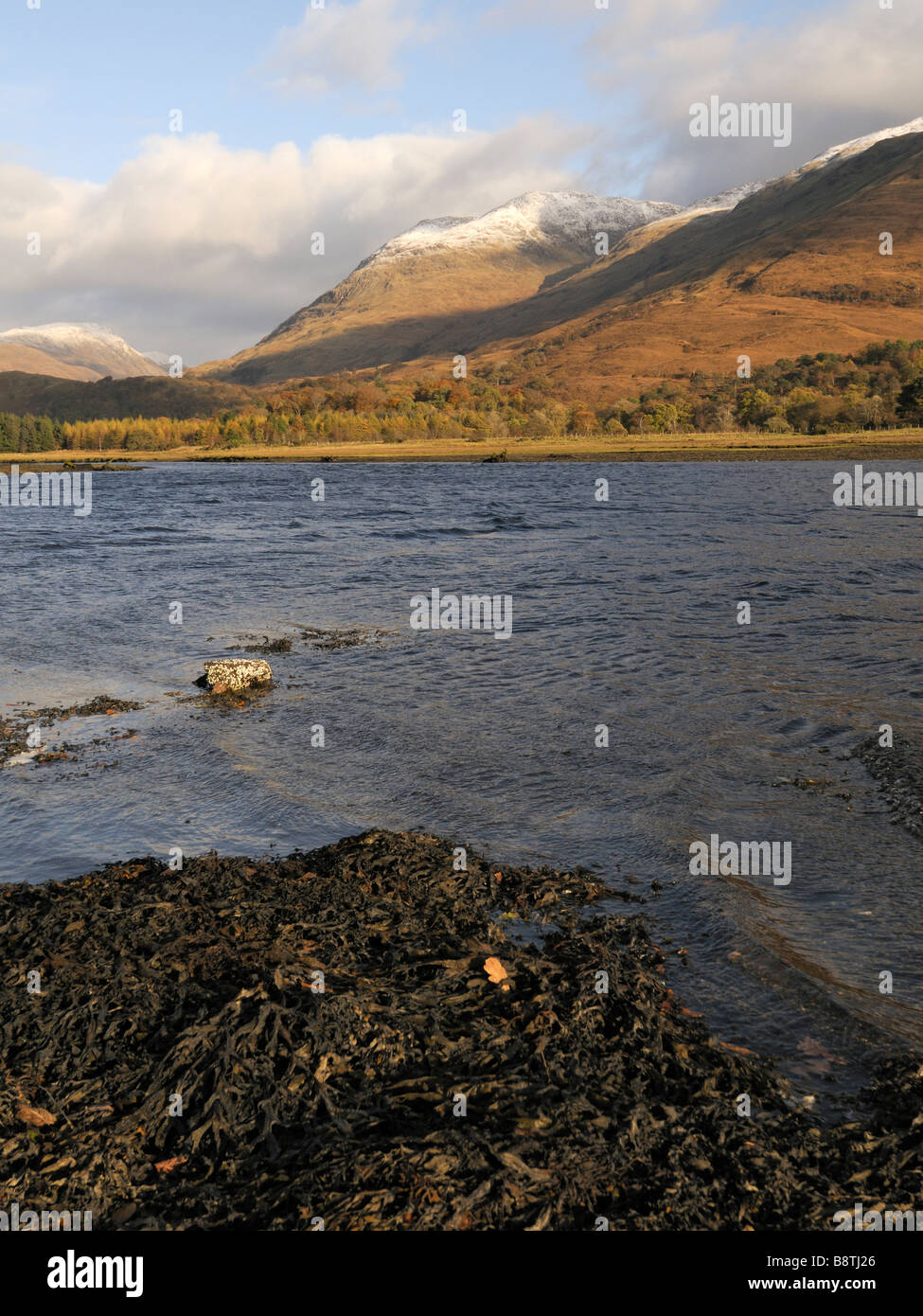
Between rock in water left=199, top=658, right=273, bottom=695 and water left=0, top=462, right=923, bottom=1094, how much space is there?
0.50 m

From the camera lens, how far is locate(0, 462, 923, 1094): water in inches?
313

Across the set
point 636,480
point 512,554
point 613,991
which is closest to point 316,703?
point 613,991

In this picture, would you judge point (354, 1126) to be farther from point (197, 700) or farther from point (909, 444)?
point (909, 444)

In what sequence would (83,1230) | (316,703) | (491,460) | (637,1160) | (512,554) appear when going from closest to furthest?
(83,1230) → (637,1160) → (316,703) → (512,554) → (491,460)

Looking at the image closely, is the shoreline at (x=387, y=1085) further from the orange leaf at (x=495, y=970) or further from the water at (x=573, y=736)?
the water at (x=573, y=736)

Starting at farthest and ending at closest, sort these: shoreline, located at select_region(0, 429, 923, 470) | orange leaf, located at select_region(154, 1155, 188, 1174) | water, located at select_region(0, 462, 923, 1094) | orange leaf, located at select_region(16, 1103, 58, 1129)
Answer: shoreline, located at select_region(0, 429, 923, 470)
water, located at select_region(0, 462, 923, 1094)
orange leaf, located at select_region(16, 1103, 58, 1129)
orange leaf, located at select_region(154, 1155, 188, 1174)

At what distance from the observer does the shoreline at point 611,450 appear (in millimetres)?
108500

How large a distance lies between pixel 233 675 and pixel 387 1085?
11.7 meters

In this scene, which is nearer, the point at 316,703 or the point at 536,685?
the point at 316,703

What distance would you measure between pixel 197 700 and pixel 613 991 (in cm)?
1095

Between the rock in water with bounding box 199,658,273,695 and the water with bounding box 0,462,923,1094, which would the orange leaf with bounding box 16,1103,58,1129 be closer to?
the water with bounding box 0,462,923,1094

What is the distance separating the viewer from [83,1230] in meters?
4.50

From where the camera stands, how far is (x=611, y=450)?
13512 centimetres

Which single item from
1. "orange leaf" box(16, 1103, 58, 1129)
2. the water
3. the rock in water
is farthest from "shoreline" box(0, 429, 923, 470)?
"orange leaf" box(16, 1103, 58, 1129)
